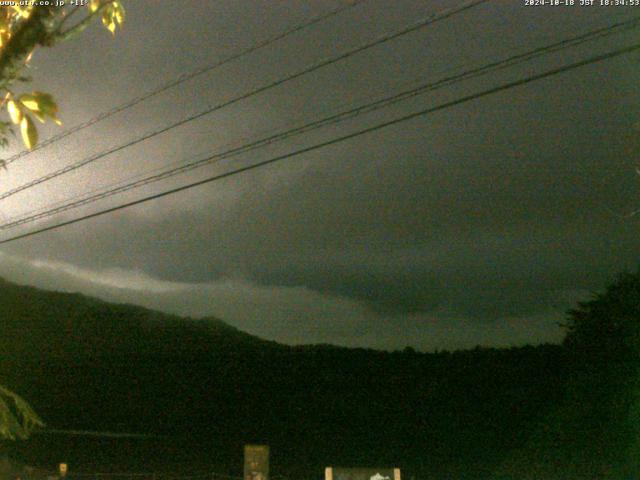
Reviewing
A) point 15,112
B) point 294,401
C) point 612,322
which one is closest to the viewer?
point 15,112

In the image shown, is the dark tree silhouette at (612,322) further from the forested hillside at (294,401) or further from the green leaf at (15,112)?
the green leaf at (15,112)

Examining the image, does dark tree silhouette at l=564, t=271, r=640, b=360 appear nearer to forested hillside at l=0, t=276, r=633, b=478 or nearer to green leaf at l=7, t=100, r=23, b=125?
forested hillside at l=0, t=276, r=633, b=478

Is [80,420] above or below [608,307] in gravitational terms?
below

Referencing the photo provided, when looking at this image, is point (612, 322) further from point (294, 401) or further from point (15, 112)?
point (15, 112)

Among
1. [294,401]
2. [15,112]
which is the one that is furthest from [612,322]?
[15,112]

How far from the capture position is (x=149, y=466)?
31.8 metres

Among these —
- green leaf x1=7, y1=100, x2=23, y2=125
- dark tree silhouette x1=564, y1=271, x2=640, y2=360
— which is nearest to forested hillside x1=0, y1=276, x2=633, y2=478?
dark tree silhouette x1=564, y1=271, x2=640, y2=360

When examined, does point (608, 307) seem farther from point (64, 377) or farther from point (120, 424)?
point (64, 377)

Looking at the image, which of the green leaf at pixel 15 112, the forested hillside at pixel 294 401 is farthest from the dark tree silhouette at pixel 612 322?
the green leaf at pixel 15 112

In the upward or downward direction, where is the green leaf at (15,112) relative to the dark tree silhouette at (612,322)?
downward

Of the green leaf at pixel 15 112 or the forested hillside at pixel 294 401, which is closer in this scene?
the green leaf at pixel 15 112

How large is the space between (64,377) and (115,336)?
7181 mm

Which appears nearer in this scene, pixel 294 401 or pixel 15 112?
pixel 15 112

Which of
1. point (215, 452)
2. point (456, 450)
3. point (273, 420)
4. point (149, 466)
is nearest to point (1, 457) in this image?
point (149, 466)
